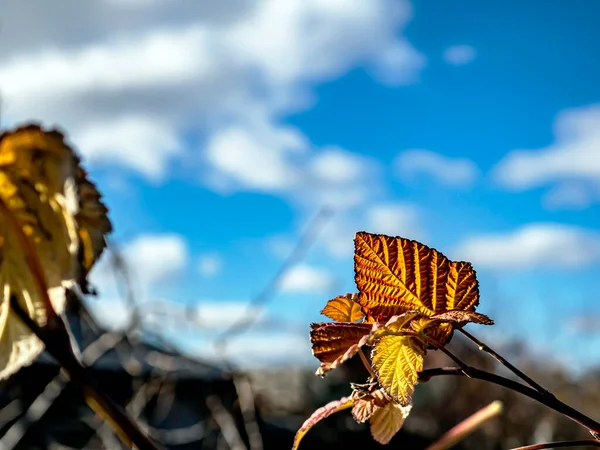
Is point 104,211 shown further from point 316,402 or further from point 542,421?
point 542,421

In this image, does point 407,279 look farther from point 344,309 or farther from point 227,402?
point 227,402

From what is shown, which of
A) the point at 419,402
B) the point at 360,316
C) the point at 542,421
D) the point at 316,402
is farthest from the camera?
the point at 542,421

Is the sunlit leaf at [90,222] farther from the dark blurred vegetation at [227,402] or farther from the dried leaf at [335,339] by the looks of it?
the dark blurred vegetation at [227,402]

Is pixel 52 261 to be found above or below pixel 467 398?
below

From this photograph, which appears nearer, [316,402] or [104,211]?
[104,211]

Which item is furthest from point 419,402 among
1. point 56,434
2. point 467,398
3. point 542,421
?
point 56,434

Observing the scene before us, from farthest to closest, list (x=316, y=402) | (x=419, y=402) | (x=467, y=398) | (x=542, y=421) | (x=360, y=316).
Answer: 1. (x=542, y=421)
2. (x=467, y=398)
3. (x=419, y=402)
4. (x=316, y=402)
5. (x=360, y=316)
